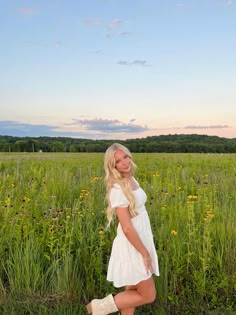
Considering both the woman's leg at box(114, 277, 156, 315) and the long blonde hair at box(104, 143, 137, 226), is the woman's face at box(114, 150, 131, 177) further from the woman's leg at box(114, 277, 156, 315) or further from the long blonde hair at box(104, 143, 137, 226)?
the woman's leg at box(114, 277, 156, 315)

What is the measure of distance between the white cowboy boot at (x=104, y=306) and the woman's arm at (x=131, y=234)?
0.49 m

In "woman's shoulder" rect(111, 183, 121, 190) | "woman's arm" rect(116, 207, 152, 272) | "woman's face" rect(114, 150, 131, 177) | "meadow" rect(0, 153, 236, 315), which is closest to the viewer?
"woman's arm" rect(116, 207, 152, 272)

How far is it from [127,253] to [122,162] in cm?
75

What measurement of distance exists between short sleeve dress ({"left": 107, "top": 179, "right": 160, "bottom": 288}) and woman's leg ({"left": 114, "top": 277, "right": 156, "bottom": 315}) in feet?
0.36

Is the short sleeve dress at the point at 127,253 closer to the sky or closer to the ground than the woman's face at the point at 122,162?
closer to the ground

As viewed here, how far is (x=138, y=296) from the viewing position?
3.61 meters

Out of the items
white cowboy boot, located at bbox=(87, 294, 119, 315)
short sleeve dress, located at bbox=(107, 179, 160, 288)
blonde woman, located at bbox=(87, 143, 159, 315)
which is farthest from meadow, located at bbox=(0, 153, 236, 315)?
short sleeve dress, located at bbox=(107, 179, 160, 288)

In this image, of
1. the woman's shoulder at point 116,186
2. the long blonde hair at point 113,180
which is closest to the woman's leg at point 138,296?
the long blonde hair at point 113,180

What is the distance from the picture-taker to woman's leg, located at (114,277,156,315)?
3.57 meters

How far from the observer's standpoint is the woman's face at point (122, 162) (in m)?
3.62

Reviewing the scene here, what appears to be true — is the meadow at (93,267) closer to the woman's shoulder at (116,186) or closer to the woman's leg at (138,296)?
the woman's leg at (138,296)

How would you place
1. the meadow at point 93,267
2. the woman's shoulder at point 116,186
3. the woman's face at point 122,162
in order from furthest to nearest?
1. the meadow at point 93,267
2. the woman's face at point 122,162
3. the woman's shoulder at point 116,186

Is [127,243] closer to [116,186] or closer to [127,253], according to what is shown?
[127,253]

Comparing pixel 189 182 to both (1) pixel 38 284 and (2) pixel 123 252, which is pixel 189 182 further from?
(2) pixel 123 252
